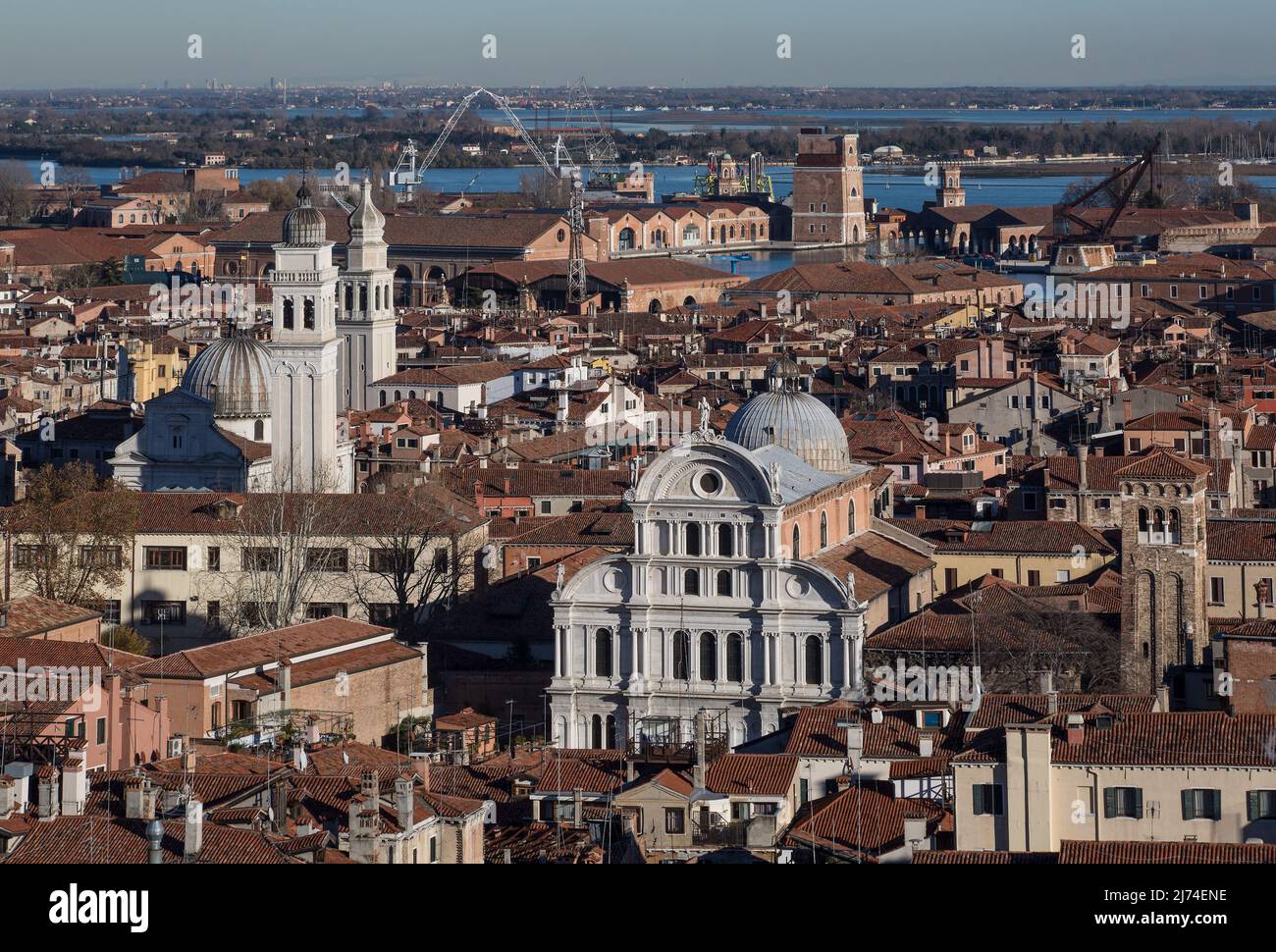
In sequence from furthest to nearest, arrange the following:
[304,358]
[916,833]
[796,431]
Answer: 1. [304,358]
2. [796,431]
3. [916,833]

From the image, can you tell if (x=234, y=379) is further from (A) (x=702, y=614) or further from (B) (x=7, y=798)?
(B) (x=7, y=798)

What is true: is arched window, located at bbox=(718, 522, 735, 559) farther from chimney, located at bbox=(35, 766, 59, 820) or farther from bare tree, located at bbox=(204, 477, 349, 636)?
chimney, located at bbox=(35, 766, 59, 820)

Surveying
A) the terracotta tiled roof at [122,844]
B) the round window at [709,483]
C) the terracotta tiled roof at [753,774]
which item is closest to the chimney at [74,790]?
the terracotta tiled roof at [122,844]

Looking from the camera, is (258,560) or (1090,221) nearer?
(258,560)

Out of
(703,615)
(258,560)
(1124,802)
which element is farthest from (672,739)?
(1124,802)

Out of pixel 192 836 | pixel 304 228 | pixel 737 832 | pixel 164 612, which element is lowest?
pixel 164 612

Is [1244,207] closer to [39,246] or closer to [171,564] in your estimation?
[39,246]
